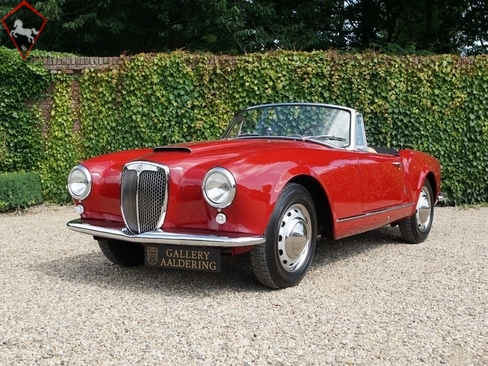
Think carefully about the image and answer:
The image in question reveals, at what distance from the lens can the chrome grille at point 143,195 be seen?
12.5ft

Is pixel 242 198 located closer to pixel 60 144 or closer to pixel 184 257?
pixel 184 257

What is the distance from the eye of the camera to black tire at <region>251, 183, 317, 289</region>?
12.2 feet

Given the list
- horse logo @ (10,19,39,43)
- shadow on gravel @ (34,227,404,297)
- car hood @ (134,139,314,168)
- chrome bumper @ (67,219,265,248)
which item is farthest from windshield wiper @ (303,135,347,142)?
horse logo @ (10,19,39,43)

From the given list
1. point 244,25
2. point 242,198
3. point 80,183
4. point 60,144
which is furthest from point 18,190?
point 244,25

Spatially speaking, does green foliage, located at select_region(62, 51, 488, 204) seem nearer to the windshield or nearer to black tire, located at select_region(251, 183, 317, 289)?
the windshield

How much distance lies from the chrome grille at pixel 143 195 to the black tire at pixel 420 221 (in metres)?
3.01

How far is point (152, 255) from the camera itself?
3.88m

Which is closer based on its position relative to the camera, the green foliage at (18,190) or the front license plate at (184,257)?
the front license plate at (184,257)

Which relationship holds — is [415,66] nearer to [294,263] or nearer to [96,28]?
[294,263]

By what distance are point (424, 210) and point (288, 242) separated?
273 cm

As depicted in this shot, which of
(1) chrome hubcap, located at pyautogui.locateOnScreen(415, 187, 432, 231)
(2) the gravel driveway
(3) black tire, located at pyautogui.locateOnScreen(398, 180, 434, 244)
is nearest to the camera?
(2) the gravel driveway

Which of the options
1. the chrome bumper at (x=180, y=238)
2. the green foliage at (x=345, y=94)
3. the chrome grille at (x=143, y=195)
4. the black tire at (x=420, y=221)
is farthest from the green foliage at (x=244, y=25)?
the chrome bumper at (x=180, y=238)

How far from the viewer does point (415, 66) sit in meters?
8.84

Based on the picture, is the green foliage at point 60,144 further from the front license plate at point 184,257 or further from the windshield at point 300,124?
the front license plate at point 184,257
